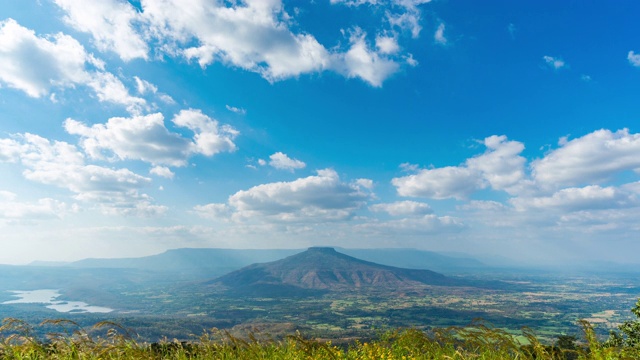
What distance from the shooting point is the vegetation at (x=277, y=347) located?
663 centimetres

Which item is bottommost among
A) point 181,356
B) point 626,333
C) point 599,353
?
point 626,333

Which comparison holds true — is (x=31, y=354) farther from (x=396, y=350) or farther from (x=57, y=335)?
(x=396, y=350)

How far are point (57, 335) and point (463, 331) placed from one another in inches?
333

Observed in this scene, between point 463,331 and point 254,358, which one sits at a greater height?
point 463,331

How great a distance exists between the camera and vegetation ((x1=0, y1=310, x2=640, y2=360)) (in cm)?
663

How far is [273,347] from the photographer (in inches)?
325

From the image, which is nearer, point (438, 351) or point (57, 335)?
point (57, 335)

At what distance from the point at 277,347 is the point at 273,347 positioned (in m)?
0.18

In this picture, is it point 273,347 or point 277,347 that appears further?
point 277,347

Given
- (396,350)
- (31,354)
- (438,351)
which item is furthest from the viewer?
(396,350)

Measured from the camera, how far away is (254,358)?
7484 millimetres

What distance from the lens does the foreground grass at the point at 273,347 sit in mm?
6645

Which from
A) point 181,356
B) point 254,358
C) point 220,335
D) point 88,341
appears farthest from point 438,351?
point 88,341

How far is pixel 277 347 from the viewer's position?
8.41 metres
